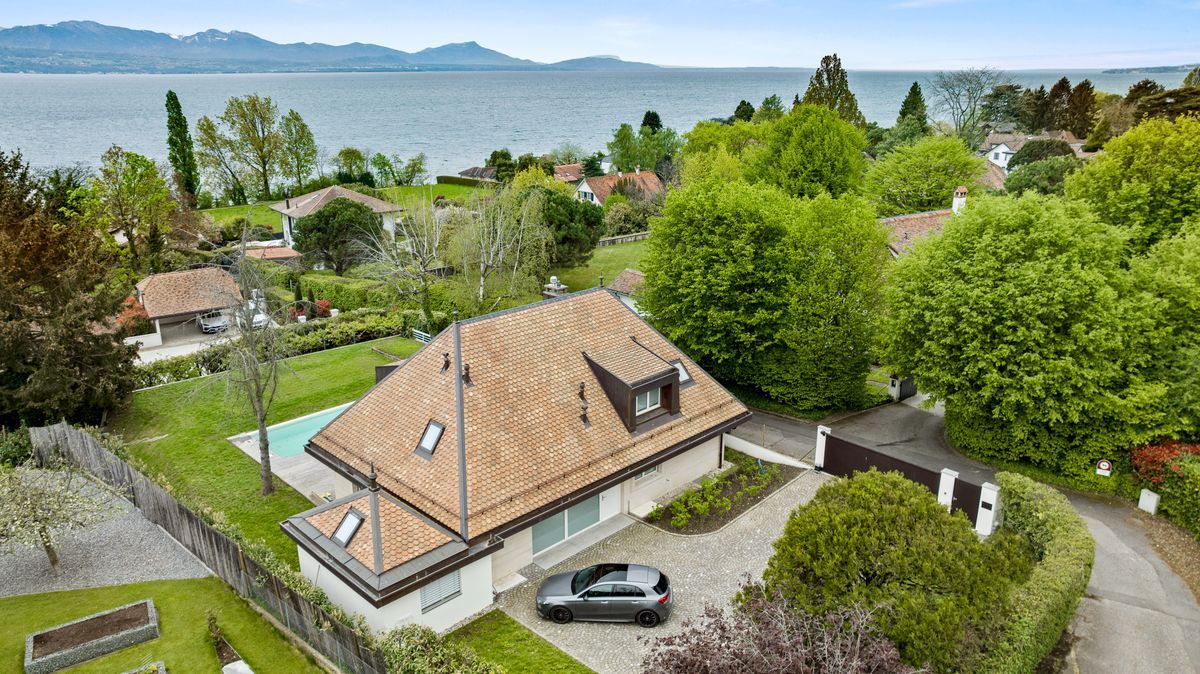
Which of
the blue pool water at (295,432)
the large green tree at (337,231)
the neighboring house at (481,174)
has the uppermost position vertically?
the neighboring house at (481,174)

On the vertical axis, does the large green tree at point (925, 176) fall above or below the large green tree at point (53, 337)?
above

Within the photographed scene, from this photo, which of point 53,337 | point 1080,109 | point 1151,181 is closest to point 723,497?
point 53,337

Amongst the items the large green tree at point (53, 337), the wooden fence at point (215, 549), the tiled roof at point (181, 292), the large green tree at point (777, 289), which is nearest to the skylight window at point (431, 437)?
the wooden fence at point (215, 549)

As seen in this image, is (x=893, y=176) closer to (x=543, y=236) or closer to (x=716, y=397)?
(x=543, y=236)

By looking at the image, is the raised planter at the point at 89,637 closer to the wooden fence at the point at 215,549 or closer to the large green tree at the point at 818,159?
the wooden fence at the point at 215,549

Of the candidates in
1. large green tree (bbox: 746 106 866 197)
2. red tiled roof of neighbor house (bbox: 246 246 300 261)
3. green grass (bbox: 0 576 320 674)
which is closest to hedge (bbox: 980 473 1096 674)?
green grass (bbox: 0 576 320 674)

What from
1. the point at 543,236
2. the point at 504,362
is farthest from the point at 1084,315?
the point at 543,236

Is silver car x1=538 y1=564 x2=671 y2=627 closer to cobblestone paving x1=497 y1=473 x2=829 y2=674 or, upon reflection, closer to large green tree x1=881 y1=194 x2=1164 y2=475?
cobblestone paving x1=497 y1=473 x2=829 y2=674
